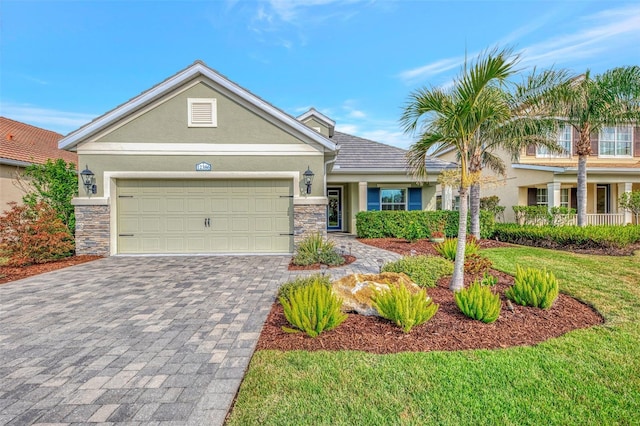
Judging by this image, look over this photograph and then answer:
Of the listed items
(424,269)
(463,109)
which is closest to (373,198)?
(424,269)

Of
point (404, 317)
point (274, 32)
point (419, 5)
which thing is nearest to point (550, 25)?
point (419, 5)

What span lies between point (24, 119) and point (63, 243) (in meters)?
13.9

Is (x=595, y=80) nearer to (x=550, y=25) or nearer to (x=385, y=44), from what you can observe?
(x=550, y=25)

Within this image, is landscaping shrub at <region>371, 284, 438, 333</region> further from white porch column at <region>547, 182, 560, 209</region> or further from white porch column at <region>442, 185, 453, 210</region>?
white porch column at <region>547, 182, 560, 209</region>

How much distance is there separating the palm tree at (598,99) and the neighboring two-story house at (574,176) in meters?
3.21

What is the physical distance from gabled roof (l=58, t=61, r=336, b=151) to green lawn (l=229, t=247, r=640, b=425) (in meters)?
7.52

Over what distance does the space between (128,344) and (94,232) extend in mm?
7523

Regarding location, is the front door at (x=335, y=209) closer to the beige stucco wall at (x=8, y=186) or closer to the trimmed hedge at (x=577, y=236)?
the trimmed hedge at (x=577, y=236)

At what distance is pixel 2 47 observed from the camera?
9719mm

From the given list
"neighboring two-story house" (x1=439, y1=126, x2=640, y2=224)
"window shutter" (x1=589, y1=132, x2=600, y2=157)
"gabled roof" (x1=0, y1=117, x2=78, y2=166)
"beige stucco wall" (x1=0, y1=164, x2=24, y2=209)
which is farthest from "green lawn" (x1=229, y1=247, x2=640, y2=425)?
"window shutter" (x1=589, y1=132, x2=600, y2=157)

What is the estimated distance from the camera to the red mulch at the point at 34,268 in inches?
281

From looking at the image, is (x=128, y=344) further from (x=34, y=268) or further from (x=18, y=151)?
(x=18, y=151)

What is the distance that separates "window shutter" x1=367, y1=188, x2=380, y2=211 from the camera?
51.9 feet

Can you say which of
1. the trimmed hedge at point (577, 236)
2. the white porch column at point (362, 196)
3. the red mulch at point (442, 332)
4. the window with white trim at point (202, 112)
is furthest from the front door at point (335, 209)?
the red mulch at point (442, 332)
